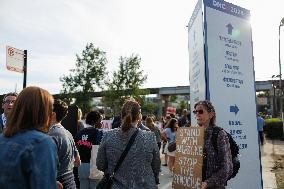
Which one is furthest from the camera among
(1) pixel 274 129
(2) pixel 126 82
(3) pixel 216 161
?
(2) pixel 126 82

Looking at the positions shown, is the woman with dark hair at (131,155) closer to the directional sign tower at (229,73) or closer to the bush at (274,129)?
the directional sign tower at (229,73)

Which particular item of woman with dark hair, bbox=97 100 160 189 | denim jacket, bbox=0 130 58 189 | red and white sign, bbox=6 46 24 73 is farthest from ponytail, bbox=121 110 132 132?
red and white sign, bbox=6 46 24 73

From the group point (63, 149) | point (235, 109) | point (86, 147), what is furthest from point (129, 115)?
point (86, 147)

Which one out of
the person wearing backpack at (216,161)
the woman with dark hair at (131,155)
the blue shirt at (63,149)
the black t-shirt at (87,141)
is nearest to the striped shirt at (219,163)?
the person wearing backpack at (216,161)

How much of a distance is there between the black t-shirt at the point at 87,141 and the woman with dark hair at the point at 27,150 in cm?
391

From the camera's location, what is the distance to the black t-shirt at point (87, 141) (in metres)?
6.59

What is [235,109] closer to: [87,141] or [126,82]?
[87,141]

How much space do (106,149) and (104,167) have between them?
216 mm

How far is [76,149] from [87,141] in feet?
6.05

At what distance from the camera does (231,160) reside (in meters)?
4.44

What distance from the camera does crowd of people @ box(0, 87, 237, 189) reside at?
2.54m

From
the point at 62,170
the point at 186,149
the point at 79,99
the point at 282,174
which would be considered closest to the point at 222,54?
the point at 186,149

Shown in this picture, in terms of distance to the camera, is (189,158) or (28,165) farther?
(189,158)

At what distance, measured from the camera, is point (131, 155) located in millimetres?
4172
